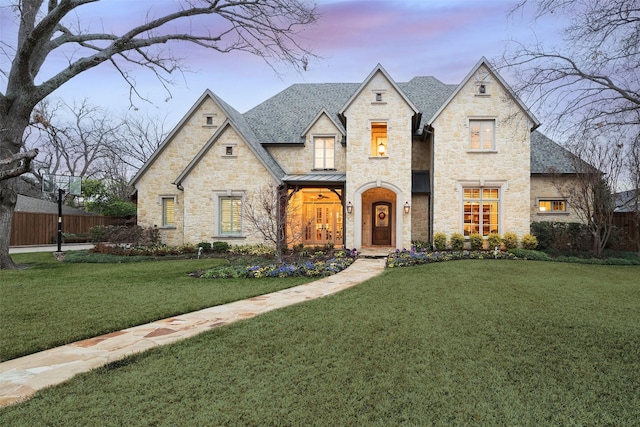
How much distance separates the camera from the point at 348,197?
15141mm

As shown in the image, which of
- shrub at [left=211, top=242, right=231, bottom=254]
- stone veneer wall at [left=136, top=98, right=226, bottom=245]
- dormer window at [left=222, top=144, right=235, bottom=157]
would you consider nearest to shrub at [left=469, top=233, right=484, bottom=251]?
shrub at [left=211, top=242, right=231, bottom=254]

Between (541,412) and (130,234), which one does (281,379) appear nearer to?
(541,412)

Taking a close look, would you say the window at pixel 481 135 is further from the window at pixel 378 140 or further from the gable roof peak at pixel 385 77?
the window at pixel 378 140

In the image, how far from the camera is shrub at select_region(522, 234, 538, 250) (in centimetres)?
1412

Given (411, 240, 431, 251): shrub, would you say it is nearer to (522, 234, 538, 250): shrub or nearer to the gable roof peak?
(522, 234, 538, 250): shrub

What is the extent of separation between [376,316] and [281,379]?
2556mm

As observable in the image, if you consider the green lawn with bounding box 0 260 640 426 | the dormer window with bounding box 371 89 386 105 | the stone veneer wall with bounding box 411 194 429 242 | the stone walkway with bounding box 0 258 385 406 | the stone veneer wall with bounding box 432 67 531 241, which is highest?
the dormer window with bounding box 371 89 386 105

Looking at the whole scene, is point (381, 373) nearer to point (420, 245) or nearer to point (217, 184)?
point (420, 245)

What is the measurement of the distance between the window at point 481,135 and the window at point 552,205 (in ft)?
14.9

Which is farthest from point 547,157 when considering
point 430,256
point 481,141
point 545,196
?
point 430,256

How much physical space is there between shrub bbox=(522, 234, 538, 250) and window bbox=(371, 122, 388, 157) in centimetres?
703

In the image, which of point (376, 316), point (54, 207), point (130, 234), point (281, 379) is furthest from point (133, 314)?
point (54, 207)

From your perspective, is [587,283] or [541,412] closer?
[541,412]

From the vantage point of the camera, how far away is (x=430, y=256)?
12.4 m
